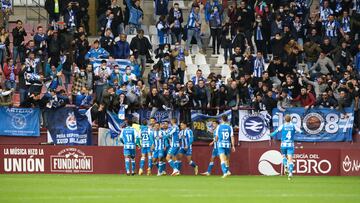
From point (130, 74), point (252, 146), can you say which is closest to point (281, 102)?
point (252, 146)

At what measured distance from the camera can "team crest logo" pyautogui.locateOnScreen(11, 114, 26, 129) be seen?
1665 inches

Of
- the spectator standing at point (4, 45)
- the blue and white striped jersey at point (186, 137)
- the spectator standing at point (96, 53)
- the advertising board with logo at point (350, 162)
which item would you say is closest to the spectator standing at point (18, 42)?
the spectator standing at point (4, 45)

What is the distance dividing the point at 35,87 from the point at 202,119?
6.37 metres

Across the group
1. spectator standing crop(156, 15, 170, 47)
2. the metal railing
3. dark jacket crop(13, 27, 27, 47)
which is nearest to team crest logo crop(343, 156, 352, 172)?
spectator standing crop(156, 15, 170, 47)

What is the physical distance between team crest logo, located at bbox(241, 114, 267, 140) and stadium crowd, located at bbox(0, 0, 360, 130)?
0.42 m

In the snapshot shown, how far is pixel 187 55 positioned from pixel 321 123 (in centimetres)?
759

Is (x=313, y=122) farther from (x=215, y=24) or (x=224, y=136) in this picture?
(x=215, y=24)

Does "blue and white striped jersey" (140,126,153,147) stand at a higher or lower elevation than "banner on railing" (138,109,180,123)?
lower

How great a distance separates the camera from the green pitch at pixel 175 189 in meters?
26.3

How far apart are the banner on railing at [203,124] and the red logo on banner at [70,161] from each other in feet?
13.0

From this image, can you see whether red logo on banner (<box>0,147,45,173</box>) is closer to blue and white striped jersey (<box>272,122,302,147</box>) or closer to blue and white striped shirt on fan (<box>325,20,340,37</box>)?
blue and white striped jersey (<box>272,122,302,147</box>)

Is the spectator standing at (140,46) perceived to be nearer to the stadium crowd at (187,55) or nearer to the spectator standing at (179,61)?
the stadium crowd at (187,55)

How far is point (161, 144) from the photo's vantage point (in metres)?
41.5

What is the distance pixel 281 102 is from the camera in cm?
4153
